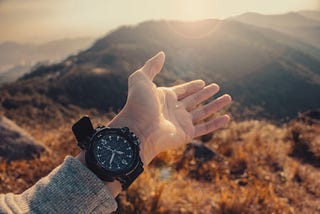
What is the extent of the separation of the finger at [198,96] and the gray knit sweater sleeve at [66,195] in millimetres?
1704

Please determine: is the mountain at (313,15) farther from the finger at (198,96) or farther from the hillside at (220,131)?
the finger at (198,96)

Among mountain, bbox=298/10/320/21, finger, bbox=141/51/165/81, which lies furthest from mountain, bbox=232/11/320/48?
finger, bbox=141/51/165/81

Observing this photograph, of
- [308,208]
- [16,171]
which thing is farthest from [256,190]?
[16,171]

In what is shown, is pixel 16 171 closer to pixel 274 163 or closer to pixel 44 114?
pixel 274 163

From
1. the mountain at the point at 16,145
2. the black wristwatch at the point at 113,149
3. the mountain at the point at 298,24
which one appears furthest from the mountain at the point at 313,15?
the mountain at the point at 16,145

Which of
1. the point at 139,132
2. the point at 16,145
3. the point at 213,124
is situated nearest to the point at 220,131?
the point at 16,145

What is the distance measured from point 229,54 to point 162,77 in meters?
15.9

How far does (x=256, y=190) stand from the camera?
5652mm

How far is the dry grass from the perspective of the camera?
5.13 meters

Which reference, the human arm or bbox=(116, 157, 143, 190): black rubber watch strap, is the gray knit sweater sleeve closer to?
bbox=(116, 157, 143, 190): black rubber watch strap

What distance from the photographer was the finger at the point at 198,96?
13.9ft

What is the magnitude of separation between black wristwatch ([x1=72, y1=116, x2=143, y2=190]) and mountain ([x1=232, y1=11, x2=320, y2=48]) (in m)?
2.43

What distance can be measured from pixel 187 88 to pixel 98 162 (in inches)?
63.8

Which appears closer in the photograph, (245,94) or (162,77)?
(162,77)
